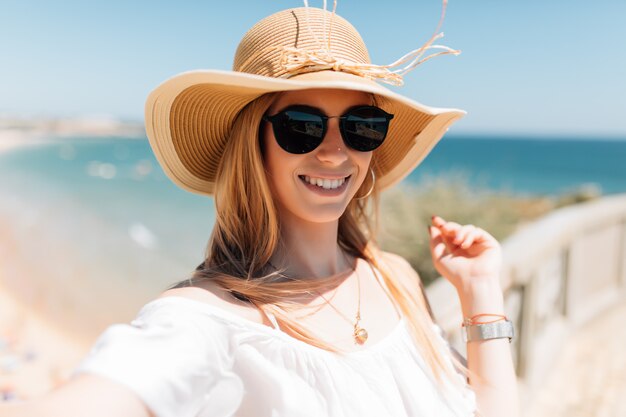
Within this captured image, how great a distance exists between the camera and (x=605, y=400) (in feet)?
14.7

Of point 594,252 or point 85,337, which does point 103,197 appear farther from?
point 594,252

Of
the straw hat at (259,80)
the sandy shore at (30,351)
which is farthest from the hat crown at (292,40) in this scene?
the sandy shore at (30,351)

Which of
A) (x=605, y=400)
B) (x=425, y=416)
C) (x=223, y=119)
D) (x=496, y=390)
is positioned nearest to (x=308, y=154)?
(x=223, y=119)

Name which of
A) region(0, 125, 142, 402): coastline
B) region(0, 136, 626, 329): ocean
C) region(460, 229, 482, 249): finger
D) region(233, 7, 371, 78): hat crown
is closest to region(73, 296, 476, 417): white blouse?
region(460, 229, 482, 249): finger

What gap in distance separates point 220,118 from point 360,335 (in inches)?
29.9

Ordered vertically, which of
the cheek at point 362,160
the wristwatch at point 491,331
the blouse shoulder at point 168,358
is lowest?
the wristwatch at point 491,331

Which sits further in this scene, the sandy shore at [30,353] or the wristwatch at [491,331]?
the sandy shore at [30,353]

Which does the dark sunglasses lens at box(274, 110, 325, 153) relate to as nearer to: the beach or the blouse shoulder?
the blouse shoulder

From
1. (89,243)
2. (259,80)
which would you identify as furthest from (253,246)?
(89,243)

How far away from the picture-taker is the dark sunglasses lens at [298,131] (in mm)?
1354

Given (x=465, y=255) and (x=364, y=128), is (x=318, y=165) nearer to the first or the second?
(x=364, y=128)

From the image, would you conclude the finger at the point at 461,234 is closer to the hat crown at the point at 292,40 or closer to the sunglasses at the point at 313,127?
the sunglasses at the point at 313,127

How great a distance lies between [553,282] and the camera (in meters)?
4.96

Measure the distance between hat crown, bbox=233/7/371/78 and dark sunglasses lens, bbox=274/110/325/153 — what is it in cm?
11
